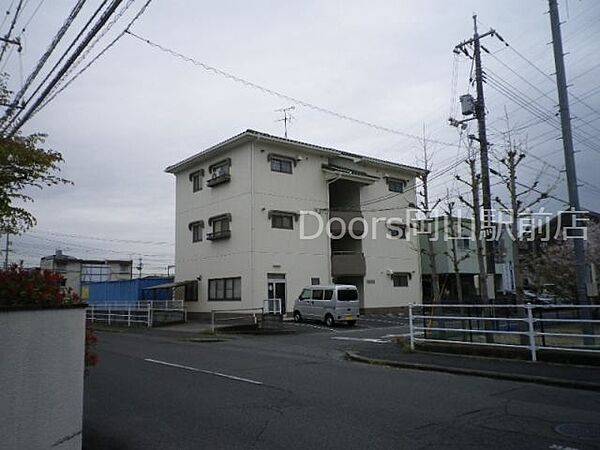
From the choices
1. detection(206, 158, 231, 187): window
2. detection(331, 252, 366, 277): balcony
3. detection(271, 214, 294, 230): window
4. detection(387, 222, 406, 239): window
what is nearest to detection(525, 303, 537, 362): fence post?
detection(271, 214, 294, 230): window

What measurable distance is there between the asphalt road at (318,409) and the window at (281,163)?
767 inches

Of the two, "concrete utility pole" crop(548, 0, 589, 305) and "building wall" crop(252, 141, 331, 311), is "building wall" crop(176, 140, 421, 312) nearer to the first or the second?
"building wall" crop(252, 141, 331, 311)

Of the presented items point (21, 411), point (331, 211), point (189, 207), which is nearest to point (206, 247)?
point (189, 207)

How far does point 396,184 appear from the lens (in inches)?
1486

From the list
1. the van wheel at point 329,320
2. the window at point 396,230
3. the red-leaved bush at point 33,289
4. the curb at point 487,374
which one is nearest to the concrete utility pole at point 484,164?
the curb at point 487,374

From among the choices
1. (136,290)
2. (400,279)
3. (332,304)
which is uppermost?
(400,279)

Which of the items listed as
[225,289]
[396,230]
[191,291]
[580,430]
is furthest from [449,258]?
[580,430]

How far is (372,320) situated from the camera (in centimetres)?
2902

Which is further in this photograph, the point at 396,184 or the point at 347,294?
the point at 396,184

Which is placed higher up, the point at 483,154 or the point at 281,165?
the point at 281,165

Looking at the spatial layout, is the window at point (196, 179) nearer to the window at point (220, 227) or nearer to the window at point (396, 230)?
the window at point (220, 227)

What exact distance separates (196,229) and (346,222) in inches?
390

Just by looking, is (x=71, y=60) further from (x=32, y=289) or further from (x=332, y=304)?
(x=332, y=304)

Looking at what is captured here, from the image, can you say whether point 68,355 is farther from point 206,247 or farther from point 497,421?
point 206,247
